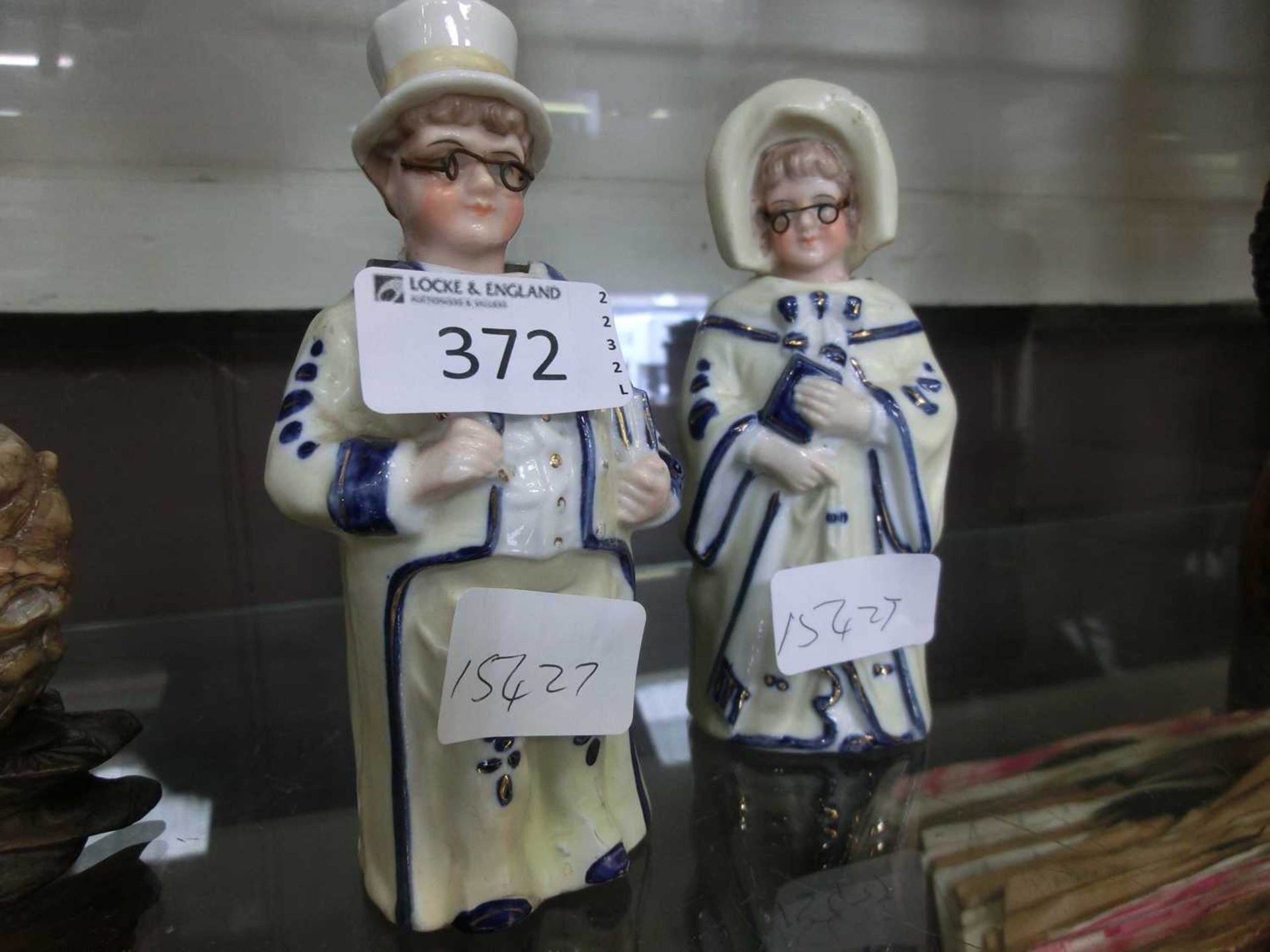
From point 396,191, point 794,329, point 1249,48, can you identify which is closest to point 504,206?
point 396,191

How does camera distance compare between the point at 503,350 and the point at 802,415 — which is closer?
the point at 503,350

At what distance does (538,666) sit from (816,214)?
2.29ft

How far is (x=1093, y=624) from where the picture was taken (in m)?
1.72

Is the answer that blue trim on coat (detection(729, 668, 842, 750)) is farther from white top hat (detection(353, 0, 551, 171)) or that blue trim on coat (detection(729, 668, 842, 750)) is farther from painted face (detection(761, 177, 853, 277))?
white top hat (detection(353, 0, 551, 171))

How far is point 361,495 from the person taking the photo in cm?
82

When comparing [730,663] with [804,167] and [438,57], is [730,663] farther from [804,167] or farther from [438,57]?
[438,57]

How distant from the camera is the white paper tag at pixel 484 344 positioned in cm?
80

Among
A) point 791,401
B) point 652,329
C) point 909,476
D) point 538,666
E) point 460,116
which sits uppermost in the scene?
point 460,116

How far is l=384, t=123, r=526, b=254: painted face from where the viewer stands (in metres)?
0.89

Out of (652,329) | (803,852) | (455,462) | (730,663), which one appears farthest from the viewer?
(652,329)

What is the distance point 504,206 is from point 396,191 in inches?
4.3

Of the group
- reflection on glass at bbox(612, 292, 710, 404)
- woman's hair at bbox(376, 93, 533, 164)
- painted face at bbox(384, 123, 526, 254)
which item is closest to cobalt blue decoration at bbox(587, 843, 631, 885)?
painted face at bbox(384, 123, 526, 254)

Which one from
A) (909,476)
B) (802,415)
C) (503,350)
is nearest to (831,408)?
(802,415)

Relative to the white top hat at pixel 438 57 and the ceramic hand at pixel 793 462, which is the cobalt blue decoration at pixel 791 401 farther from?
the white top hat at pixel 438 57
